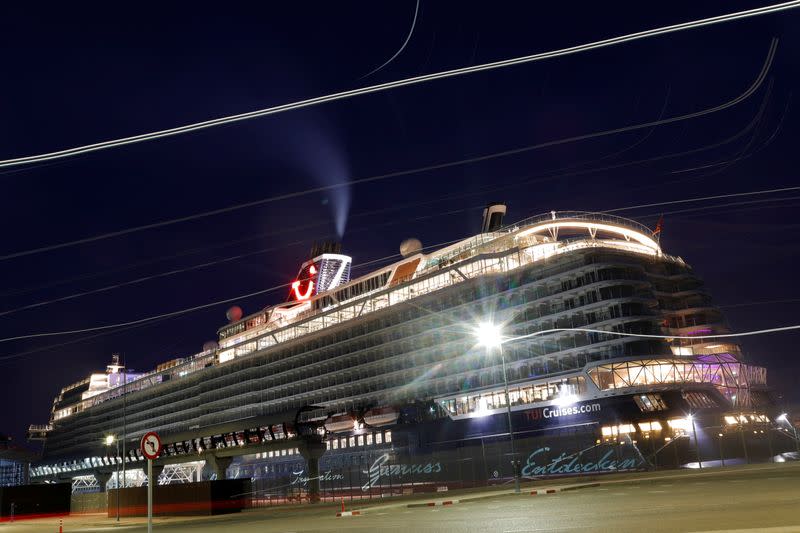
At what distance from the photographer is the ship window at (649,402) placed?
161 feet

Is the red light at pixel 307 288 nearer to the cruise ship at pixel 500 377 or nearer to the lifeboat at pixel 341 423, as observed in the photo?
the cruise ship at pixel 500 377

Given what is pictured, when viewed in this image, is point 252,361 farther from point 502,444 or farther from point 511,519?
point 511,519

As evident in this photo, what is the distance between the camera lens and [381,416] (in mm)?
70562

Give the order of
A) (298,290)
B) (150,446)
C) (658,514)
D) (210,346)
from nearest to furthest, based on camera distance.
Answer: (150,446)
(658,514)
(298,290)
(210,346)

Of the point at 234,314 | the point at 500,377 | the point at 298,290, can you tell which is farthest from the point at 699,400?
the point at 234,314

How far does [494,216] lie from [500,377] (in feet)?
66.6

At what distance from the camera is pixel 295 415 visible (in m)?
47.6

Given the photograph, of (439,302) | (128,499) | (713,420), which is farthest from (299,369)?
(713,420)

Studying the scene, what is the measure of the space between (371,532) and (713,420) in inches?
1659

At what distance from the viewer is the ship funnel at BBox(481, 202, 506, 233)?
240 ft

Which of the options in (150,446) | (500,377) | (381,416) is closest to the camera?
(150,446)

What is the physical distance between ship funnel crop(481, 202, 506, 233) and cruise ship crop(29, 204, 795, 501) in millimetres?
168

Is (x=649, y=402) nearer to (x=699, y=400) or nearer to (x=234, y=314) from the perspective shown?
(x=699, y=400)

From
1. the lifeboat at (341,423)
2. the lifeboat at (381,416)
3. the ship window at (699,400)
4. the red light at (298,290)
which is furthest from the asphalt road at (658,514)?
the red light at (298,290)
